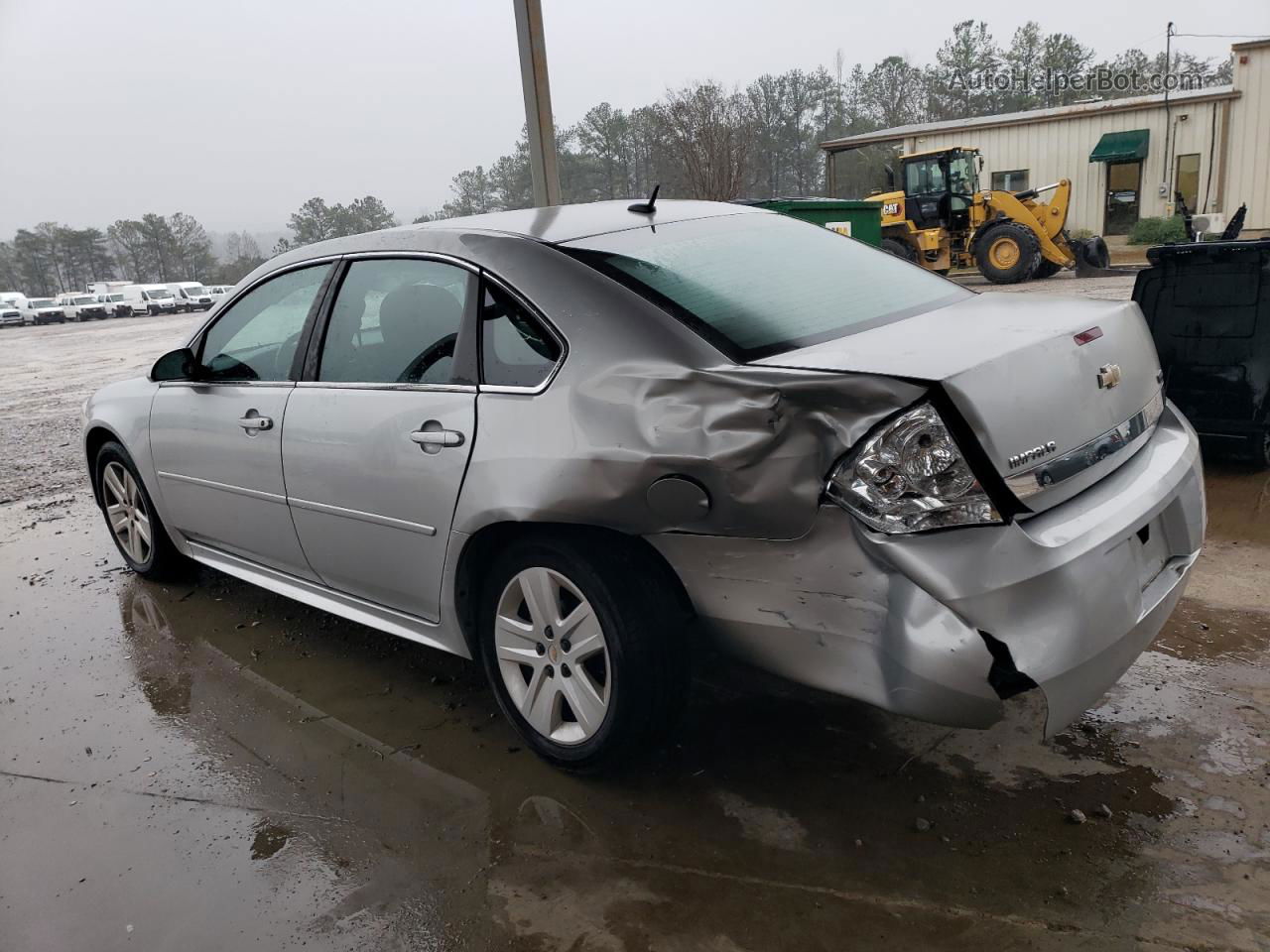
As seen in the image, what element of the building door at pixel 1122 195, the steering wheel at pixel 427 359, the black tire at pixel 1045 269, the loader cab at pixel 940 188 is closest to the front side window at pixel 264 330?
the steering wheel at pixel 427 359

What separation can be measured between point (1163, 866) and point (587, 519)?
1.57 metres

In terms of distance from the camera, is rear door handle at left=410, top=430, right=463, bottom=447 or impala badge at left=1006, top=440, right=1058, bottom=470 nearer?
impala badge at left=1006, top=440, right=1058, bottom=470

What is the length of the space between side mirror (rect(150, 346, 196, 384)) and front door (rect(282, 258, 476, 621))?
0.90 metres

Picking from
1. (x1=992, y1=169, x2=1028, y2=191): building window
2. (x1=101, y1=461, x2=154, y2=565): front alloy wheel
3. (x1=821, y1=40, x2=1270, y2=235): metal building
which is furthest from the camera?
(x1=992, y1=169, x2=1028, y2=191): building window

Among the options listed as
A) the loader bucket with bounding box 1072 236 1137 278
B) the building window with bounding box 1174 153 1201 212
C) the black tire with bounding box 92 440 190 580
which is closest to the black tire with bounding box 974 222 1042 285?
the loader bucket with bounding box 1072 236 1137 278

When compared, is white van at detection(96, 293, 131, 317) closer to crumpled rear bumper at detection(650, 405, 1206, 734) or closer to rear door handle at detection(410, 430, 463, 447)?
rear door handle at detection(410, 430, 463, 447)

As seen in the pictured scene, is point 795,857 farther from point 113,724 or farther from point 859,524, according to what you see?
point 113,724

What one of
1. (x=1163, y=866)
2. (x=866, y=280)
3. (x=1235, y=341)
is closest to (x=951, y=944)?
(x=1163, y=866)

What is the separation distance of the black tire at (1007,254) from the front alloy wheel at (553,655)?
17126mm

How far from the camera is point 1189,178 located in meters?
24.8

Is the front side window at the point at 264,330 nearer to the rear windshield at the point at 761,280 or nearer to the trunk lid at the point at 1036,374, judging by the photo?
the rear windshield at the point at 761,280

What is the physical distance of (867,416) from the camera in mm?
1998

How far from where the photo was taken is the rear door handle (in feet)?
8.77

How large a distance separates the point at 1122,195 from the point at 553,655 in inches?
1115
